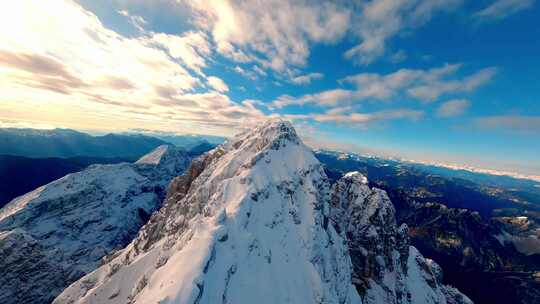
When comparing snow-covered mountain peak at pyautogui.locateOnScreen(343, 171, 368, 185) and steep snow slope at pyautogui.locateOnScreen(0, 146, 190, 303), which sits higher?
snow-covered mountain peak at pyautogui.locateOnScreen(343, 171, 368, 185)

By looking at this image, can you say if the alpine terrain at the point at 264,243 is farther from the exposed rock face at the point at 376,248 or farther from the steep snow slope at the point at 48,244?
the steep snow slope at the point at 48,244

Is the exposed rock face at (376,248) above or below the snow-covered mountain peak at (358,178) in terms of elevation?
below

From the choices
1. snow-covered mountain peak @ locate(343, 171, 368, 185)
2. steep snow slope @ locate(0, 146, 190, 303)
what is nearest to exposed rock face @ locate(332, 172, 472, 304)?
snow-covered mountain peak @ locate(343, 171, 368, 185)

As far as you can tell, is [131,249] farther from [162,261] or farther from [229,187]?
[229,187]

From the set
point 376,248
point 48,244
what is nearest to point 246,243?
point 376,248

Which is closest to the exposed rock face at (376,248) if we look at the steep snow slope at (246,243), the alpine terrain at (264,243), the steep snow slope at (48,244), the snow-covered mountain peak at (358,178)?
the snow-covered mountain peak at (358,178)

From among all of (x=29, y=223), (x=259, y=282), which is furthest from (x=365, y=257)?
(x=29, y=223)

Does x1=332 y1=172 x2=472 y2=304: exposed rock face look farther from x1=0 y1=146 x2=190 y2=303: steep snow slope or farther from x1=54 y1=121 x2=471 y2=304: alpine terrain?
x1=0 y1=146 x2=190 y2=303: steep snow slope
